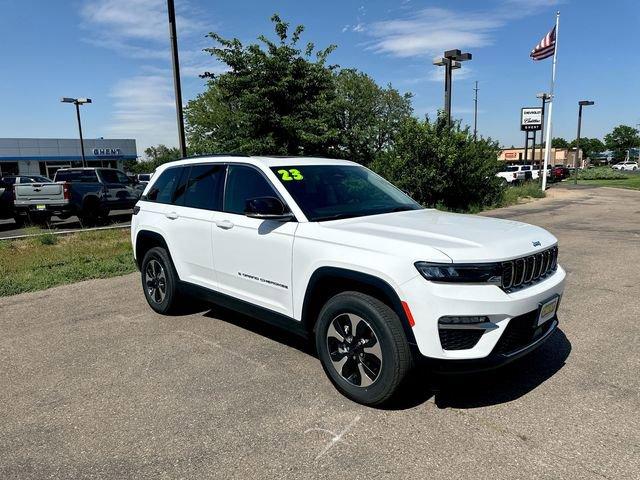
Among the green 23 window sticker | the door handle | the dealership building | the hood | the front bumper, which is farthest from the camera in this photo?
the dealership building

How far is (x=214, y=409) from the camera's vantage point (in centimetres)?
342

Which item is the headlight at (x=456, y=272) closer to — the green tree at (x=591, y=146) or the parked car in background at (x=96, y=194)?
the parked car in background at (x=96, y=194)

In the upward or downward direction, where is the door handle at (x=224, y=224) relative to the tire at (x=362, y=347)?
upward

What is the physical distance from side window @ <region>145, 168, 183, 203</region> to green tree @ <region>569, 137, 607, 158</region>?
137 metres

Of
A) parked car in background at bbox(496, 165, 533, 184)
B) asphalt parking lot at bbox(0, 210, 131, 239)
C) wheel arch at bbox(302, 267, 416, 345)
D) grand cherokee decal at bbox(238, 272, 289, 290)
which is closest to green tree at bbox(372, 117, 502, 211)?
asphalt parking lot at bbox(0, 210, 131, 239)

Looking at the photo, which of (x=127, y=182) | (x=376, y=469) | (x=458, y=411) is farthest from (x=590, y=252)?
(x=127, y=182)

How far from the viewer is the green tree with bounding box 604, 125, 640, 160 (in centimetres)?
11556

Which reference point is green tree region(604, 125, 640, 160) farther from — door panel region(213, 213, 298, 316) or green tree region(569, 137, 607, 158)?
door panel region(213, 213, 298, 316)

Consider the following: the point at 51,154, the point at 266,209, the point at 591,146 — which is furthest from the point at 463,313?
the point at 591,146

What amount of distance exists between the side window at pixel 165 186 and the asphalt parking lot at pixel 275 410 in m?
1.39

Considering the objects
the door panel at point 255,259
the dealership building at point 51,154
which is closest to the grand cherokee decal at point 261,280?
the door panel at point 255,259

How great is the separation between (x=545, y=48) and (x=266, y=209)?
89.3ft

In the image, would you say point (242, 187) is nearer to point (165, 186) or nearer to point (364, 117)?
point (165, 186)

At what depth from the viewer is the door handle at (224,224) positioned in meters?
4.38
